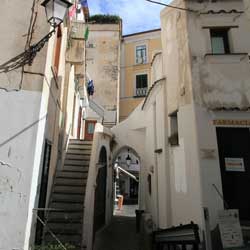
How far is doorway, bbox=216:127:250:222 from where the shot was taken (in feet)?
19.9

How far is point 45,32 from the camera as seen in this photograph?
5270 millimetres

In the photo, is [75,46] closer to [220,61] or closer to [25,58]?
[25,58]

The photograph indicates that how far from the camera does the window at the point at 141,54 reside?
2400cm

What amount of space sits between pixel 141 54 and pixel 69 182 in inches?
743

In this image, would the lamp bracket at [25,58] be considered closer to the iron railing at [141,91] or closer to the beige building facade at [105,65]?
the beige building facade at [105,65]

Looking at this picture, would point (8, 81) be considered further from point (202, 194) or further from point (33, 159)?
point (202, 194)

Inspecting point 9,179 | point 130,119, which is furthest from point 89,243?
point 130,119

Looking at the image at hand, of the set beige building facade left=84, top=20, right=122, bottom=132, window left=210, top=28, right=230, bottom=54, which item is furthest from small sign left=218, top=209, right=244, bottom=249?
beige building facade left=84, top=20, right=122, bottom=132

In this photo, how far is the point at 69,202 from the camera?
7199 mm

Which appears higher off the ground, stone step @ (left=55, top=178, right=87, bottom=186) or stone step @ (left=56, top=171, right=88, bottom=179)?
stone step @ (left=56, top=171, right=88, bottom=179)

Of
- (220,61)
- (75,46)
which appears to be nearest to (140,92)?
(75,46)

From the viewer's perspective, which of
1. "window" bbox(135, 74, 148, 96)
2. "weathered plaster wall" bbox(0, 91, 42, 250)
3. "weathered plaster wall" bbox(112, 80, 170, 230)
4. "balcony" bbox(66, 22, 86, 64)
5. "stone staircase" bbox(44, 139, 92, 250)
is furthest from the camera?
"window" bbox(135, 74, 148, 96)

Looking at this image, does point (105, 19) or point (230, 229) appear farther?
point (105, 19)

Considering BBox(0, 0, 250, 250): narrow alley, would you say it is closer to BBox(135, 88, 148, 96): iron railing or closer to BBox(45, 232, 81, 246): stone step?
BBox(45, 232, 81, 246): stone step
